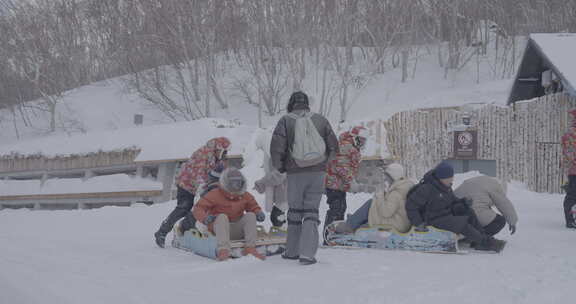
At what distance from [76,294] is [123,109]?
1049 inches

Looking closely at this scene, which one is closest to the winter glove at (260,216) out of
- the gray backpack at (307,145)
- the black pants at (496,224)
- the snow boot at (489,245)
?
the gray backpack at (307,145)

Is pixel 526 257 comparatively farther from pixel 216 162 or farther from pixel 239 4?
pixel 239 4

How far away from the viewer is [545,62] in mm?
15875

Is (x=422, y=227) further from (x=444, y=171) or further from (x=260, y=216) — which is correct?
(x=260, y=216)

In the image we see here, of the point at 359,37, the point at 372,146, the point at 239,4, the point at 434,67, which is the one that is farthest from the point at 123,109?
the point at 372,146

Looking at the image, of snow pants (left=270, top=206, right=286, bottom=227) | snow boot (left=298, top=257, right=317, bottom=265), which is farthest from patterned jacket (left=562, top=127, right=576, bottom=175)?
snow boot (left=298, top=257, right=317, bottom=265)

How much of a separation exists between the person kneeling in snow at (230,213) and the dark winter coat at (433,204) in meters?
1.62

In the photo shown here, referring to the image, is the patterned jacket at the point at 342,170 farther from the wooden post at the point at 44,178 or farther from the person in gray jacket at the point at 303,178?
the wooden post at the point at 44,178

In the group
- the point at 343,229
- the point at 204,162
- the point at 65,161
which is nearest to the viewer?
the point at 343,229

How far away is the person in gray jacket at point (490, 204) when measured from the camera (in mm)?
6109

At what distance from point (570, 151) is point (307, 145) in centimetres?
459

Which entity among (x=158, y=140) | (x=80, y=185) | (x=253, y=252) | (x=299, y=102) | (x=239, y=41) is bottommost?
(x=80, y=185)

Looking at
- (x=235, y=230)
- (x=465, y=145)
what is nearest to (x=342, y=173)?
(x=235, y=230)

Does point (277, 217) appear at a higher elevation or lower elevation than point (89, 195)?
higher
